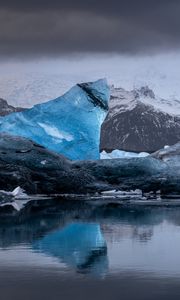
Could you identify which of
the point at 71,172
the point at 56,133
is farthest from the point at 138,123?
the point at 71,172

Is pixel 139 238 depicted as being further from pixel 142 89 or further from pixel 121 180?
pixel 142 89

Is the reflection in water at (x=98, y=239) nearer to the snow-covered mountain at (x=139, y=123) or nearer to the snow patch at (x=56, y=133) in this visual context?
the snow patch at (x=56, y=133)

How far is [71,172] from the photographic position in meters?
22.8

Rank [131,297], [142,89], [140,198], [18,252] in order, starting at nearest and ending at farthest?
[131,297] < [18,252] < [140,198] < [142,89]

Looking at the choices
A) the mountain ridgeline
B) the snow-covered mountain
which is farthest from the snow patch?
the snow-covered mountain

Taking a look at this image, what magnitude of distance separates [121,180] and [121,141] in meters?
140

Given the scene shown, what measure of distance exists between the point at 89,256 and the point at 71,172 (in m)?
13.8

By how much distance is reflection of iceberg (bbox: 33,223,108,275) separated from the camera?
27.5 ft

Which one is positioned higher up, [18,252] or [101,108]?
[101,108]

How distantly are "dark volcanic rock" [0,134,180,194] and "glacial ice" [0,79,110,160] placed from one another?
13.1 ft

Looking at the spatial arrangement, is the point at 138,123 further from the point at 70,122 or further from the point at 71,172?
the point at 71,172

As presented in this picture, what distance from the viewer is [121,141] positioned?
538ft

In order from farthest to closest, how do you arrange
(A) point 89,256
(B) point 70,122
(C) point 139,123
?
(C) point 139,123 → (B) point 70,122 → (A) point 89,256

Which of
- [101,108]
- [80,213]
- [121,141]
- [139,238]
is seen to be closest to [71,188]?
[101,108]
